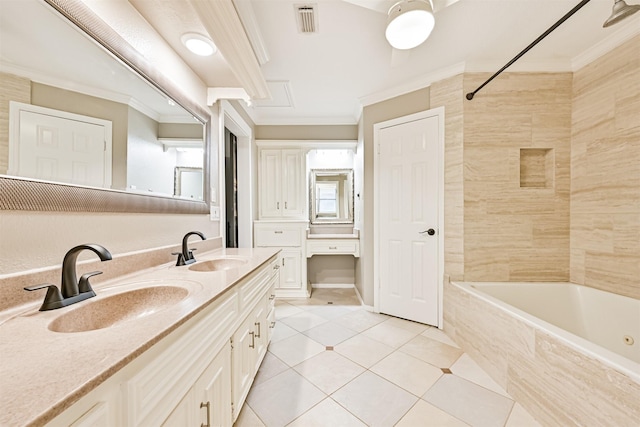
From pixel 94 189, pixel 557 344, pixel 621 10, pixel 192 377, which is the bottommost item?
pixel 557 344

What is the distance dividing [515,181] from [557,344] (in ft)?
4.60

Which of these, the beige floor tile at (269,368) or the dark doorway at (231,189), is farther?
the dark doorway at (231,189)

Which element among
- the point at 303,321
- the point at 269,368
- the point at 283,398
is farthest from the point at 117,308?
the point at 303,321

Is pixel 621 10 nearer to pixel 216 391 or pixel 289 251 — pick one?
pixel 216 391

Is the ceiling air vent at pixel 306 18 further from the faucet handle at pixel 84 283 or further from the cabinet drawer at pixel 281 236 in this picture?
the cabinet drawer at pixel 281 236

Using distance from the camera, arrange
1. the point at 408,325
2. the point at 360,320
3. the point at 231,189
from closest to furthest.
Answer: the point at 408,325, the point at 360,320, the point at 231,189

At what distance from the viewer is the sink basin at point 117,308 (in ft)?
2.47

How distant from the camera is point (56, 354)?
50cm

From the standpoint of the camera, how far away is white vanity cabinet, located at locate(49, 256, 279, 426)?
1.67 ft

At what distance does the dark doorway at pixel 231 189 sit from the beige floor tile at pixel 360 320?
65.0 inches

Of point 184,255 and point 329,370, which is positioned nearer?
point 184,255

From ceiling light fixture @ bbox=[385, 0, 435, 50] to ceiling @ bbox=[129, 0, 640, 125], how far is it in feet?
0.62

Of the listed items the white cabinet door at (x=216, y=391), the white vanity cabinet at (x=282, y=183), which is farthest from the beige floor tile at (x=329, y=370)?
the white vanity cabinet at (x=282, y=183)

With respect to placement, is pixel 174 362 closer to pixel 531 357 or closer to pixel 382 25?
pixel 531 357
